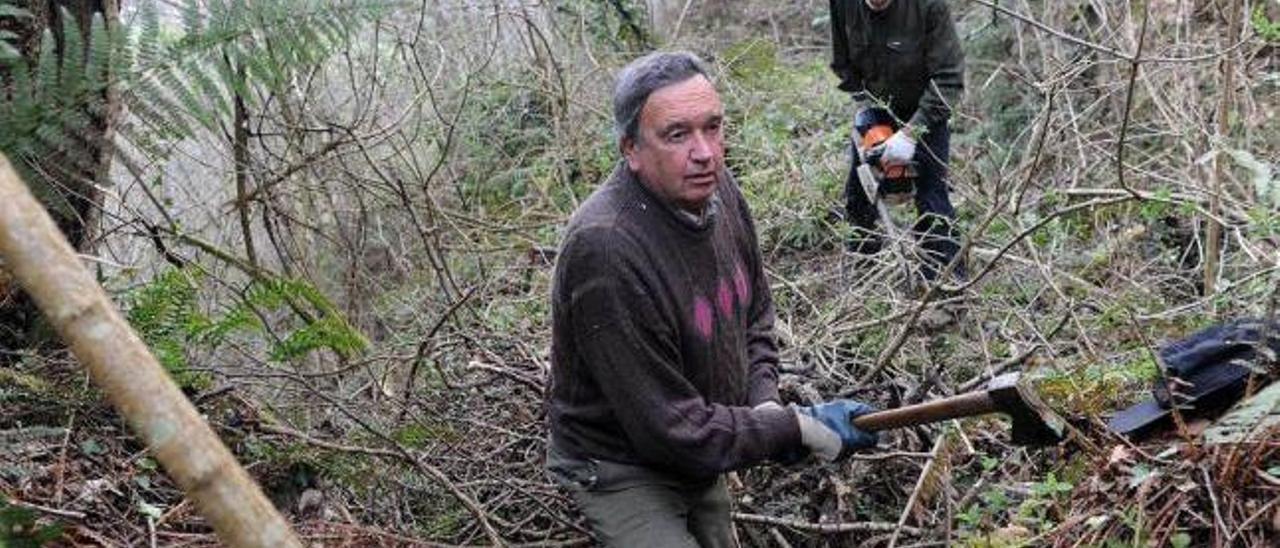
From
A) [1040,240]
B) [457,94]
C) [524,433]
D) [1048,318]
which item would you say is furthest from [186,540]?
[457,94]

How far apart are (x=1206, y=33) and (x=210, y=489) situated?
7.18m

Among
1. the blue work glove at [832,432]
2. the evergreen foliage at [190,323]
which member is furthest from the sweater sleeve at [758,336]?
the evergreen foliage at [190,323]

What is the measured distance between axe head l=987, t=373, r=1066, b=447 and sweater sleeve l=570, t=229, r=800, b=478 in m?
0.57

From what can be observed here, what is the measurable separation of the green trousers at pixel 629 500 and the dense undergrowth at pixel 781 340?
60 cm

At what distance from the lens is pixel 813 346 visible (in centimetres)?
487

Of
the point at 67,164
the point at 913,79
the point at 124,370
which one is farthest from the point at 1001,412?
the point at 913,79

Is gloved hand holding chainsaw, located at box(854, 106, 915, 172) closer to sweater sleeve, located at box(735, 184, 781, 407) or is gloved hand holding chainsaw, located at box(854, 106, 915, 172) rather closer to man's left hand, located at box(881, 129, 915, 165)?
man's left hand, located at box(881, 129, 915, 165)

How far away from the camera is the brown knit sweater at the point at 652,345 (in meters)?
3.10

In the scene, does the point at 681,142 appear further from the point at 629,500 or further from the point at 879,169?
the point at 879,169

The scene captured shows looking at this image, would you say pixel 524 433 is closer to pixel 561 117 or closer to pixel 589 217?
pixel 589 217

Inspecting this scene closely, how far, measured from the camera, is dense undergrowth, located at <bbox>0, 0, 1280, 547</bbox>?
368 cm

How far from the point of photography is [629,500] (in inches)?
131

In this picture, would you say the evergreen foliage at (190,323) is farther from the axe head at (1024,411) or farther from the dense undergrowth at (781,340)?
the axe head at (1024,411)

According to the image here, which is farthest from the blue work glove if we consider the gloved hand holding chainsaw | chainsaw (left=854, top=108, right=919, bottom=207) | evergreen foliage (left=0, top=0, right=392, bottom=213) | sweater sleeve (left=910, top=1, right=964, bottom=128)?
sweater sleeve (left=910, top=1, right=964, bottom=128)
